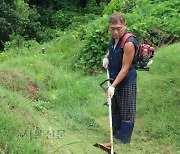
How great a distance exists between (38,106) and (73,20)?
13401 millimetres

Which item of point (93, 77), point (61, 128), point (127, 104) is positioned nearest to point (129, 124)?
point (127, 104)

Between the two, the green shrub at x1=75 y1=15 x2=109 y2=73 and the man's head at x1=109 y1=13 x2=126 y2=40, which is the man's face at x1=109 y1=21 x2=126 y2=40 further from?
the green shrub at x1=75 y1=15 x2=109 y2=73

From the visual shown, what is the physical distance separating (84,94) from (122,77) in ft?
7.13

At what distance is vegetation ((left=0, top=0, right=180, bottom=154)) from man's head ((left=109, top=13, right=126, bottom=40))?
1.32m

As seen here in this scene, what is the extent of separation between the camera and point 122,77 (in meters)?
4.78

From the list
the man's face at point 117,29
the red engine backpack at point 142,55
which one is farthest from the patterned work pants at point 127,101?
the man's face at point 117,29

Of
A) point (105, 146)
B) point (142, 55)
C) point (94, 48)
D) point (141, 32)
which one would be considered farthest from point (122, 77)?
point (94, 48)

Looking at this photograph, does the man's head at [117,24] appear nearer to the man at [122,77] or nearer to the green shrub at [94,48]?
the man at [122,77]

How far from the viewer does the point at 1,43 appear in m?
15.9

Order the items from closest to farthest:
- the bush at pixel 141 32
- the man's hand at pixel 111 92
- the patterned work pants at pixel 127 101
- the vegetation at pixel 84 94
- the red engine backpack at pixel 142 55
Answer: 1. the vegetation at pixel 84 94
2. the man's hand at pixel 111 92
3. the red engine backpack at pixel 142 55
4. the patterned work pants at pixel 127 101
5. the bush at pixel 141 32

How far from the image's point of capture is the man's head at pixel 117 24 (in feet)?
15.4

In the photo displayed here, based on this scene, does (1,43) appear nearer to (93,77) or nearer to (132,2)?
(132,2)

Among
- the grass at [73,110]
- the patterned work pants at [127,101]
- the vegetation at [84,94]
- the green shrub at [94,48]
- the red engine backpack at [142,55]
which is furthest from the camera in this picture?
the green shrub at [94,48]

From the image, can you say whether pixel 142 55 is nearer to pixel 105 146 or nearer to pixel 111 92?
pixel 111 92
